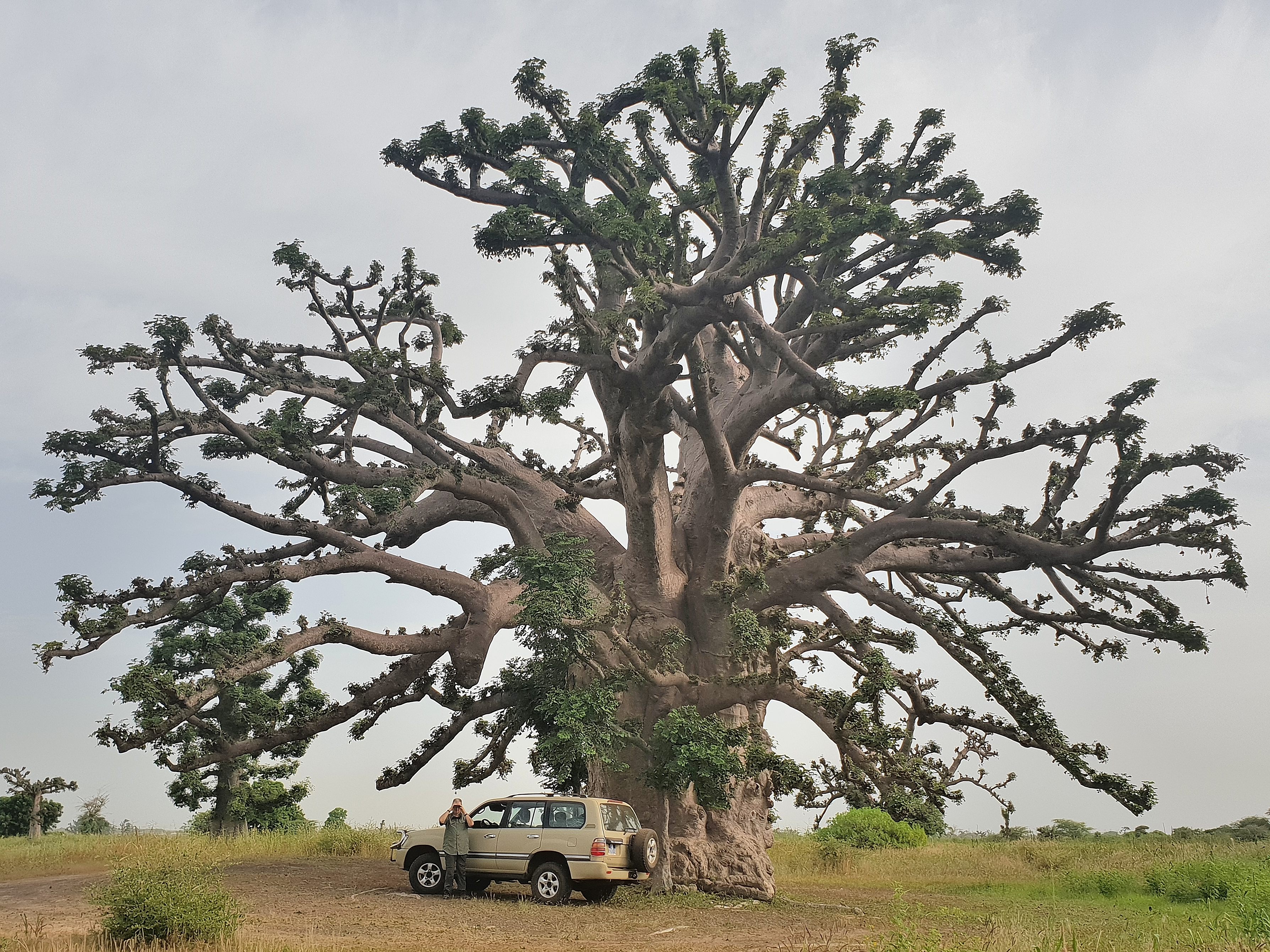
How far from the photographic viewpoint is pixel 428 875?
44.9 ft

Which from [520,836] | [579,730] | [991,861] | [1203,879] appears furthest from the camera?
[991,861]

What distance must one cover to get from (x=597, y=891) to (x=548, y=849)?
0.86 metres

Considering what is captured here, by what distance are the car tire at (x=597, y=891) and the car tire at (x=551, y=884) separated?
183mm

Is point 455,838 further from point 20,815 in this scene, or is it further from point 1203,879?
point 20,815

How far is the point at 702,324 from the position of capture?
44.0 feet

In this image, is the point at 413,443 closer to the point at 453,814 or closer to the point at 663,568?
the point at 663,568

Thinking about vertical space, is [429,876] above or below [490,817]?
below

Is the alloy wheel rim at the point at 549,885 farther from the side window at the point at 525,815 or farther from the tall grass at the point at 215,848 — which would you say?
the tall grass at the point at 215,848

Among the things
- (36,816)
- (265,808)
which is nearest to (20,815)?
(36,816)

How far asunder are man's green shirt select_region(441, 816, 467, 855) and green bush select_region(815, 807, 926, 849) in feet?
45.3

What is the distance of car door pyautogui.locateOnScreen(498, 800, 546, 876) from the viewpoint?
43.4ft

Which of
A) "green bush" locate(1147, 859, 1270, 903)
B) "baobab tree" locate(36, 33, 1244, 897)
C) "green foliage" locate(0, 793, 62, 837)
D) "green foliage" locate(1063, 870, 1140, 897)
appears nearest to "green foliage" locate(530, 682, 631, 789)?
"baobab tree" locate(36, 33, 1244, 897)

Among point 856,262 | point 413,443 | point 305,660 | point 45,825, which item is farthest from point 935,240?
point 45,825

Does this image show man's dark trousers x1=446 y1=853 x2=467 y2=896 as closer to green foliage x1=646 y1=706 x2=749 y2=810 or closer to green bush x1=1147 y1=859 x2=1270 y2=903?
green foliage x1=646 y1=706 x2=749 y2=810
